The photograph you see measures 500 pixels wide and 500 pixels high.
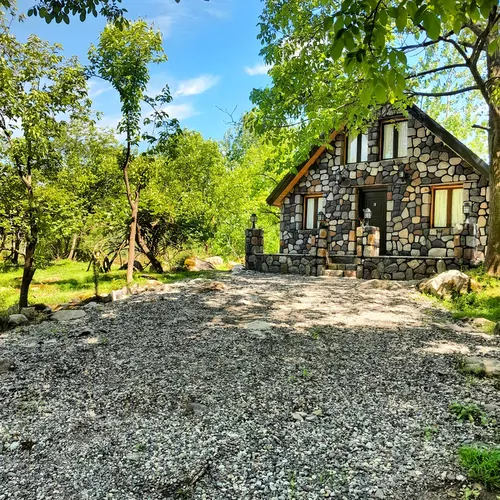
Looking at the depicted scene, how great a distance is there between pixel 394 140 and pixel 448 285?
7.80 metres

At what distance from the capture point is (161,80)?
967 centimetres

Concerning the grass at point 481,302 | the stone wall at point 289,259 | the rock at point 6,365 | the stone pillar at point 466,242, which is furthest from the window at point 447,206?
the rock at point 6,365

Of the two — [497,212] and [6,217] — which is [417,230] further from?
[6,217]

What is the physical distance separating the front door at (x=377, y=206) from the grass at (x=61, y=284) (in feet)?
23.1

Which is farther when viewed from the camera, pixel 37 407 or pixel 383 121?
pixel 383 121

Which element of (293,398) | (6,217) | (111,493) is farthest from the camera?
(6,217)

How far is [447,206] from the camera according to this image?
532 inches

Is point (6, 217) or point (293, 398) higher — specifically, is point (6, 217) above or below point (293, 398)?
above

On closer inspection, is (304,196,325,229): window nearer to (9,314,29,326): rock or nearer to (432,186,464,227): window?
(432,186,464,227): window

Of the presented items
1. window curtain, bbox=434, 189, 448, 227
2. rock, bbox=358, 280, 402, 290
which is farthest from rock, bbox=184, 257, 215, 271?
window curtain, bbox=434, 189, 448, 227

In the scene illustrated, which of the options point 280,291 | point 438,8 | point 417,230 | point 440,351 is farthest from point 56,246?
point 438,8

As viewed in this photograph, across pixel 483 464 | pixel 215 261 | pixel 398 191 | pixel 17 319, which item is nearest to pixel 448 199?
pixel 398 191

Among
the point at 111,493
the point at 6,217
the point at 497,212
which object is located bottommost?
the point at 111,493

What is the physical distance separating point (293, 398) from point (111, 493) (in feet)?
5.55
